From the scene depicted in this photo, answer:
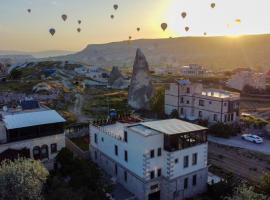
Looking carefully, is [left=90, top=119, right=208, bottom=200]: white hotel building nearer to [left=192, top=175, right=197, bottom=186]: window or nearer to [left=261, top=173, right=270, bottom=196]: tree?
[left=192, top=175, right=197, bottom=186]: window

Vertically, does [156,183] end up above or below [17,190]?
below

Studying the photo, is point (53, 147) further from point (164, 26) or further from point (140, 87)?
point (140, 87)

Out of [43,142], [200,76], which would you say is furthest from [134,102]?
[200,76]

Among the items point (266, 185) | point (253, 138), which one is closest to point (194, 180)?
point (266, 185)

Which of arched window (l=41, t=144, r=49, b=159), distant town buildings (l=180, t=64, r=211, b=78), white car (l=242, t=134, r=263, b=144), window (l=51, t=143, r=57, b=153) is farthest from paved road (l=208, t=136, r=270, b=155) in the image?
distant town buildings (l=180, t=64, r=211, b=78)

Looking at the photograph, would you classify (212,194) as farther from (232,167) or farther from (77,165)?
(77,165)
